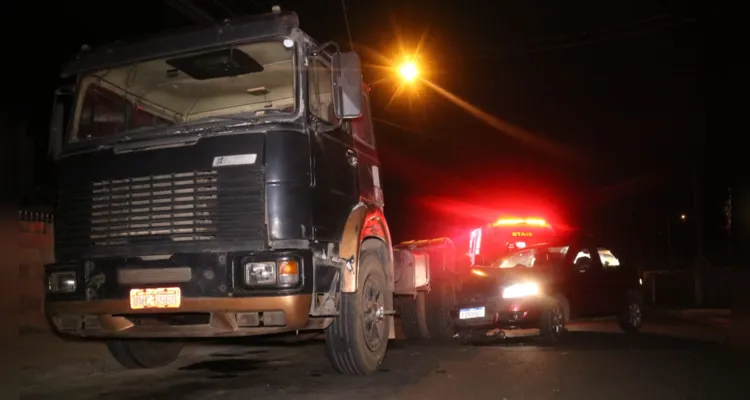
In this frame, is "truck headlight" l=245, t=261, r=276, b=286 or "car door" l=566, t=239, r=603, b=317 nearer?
"truck headlight" l=245, t=261, r=276, b=286

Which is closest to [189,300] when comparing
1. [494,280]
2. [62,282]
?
[62,282]

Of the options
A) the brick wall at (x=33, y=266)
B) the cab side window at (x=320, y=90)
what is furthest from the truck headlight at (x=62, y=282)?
the brick wall at (x=33, y=266)

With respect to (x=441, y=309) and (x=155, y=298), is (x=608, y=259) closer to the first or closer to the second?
(x=441, y=309)

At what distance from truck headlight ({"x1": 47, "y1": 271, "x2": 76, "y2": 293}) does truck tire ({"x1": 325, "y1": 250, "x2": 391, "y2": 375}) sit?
239 cm

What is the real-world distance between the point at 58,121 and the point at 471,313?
622 cm

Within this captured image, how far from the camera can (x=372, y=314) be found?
715cm

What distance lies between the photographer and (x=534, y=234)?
41.7ft

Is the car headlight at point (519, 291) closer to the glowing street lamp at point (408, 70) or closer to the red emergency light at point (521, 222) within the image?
the red emergency light at point (521, 222)

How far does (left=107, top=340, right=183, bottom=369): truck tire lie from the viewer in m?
7.59

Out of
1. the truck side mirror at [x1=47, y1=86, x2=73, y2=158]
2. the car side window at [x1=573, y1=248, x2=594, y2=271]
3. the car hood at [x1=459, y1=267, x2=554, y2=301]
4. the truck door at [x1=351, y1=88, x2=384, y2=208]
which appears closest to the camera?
the truck side mirror at [x1=47, y1=86, x2=73, y2=158]

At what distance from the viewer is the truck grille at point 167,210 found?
5.67 m

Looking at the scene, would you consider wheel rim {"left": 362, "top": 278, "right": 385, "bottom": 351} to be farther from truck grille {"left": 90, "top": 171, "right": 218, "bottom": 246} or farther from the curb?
the curb


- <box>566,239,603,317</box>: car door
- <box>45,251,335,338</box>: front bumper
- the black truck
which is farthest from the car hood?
<box>45,251,335,338</box>: front bumper

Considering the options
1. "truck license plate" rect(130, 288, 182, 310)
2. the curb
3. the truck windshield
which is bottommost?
the curb
